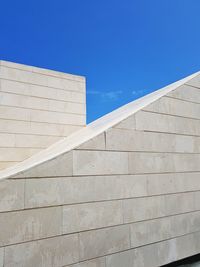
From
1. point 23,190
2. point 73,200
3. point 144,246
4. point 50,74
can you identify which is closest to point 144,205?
point 144,246

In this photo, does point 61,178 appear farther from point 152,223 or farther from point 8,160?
point 8,160

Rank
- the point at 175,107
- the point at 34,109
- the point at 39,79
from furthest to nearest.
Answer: the point at 39,79 < the point at 34,109 < the point at 175,107

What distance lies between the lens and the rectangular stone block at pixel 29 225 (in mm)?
2971

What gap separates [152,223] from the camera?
437cm

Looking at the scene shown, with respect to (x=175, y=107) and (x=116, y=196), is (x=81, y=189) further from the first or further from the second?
(x=175, y=107)

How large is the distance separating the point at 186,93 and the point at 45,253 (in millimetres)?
5043

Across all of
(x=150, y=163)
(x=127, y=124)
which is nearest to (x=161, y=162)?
(x=150, y=163)

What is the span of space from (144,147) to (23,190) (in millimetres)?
2708

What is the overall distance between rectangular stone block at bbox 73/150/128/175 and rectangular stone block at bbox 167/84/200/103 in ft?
7.49

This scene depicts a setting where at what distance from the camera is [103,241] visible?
12.4ft

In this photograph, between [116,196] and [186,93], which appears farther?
[186,93]

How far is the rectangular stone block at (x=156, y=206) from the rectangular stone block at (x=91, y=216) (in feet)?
0.80

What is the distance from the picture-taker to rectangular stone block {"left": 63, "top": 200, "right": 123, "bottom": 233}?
3.52 metres

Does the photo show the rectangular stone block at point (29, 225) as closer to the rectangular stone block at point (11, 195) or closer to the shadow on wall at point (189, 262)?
the rectangular stone block at point (11, 195)
